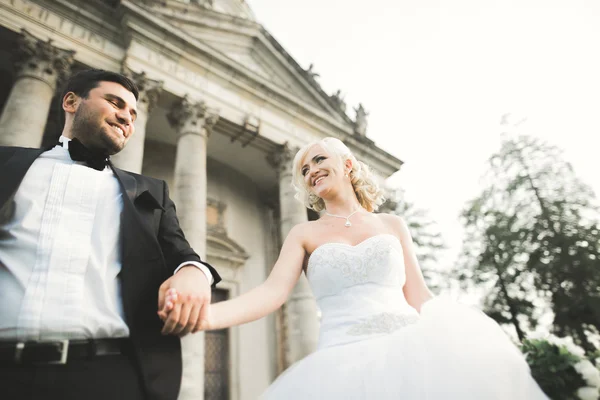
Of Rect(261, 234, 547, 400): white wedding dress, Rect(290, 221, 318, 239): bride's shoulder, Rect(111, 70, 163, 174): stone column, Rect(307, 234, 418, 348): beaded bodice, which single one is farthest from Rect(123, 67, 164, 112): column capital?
Rect(261, 234, 547, 400): white wedding dress

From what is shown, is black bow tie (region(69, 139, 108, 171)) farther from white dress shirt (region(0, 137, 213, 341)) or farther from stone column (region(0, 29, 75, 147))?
stone column (region(0, 29, 75, 147))

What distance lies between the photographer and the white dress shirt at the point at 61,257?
148 cm

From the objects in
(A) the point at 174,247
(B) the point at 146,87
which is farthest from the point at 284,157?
(A) the point at 174,247

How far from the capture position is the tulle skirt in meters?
1.60

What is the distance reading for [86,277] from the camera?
1.64 meters

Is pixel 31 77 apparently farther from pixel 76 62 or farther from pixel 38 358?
pixel 38 358

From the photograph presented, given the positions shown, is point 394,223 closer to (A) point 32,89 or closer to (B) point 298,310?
(B) point 298,310

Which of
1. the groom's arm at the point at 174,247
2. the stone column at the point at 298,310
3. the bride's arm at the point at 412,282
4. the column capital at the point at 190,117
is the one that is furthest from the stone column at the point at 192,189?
the groom's arm at the point at 174,247

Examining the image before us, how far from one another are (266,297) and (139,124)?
7.49 metres

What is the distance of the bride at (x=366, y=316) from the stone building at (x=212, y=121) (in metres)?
5.65

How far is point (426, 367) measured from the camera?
1698mm

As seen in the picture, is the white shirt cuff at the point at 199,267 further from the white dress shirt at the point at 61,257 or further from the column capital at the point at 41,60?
the column capital at the point at 41,60

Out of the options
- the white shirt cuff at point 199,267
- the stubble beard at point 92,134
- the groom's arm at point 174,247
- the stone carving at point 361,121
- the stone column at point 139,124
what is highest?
the stone carving at point 361,121

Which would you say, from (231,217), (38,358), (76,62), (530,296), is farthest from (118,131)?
(530,296)
